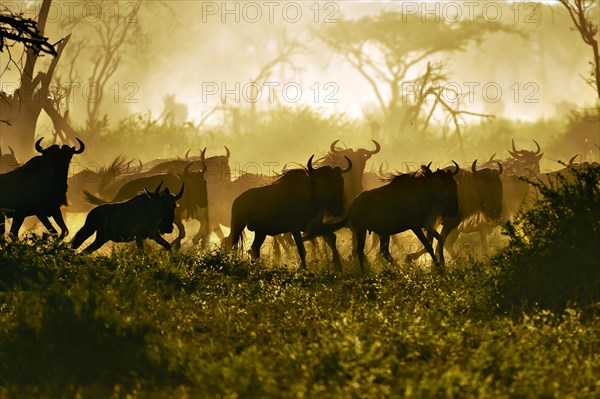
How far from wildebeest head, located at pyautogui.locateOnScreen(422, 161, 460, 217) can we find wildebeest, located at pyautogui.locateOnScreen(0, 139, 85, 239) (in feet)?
15.1

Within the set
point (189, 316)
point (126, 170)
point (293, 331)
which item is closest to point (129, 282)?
point (189, 316)

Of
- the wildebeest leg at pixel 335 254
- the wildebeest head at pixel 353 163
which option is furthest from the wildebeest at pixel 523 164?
the wildebeest leg at pixel 335 254

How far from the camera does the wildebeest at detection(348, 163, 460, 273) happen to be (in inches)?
491

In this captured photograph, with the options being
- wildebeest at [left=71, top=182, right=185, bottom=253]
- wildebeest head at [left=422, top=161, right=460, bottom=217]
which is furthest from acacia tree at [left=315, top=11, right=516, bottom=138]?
wildebeest at [left=71, top=182, right=185, bottom=253]

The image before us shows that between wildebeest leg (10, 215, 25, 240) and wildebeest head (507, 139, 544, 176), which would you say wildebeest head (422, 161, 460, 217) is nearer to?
wildebeest leg (10, 215, 25, 240)

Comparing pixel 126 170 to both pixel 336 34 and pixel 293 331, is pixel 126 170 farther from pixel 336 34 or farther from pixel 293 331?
pixel 336 34

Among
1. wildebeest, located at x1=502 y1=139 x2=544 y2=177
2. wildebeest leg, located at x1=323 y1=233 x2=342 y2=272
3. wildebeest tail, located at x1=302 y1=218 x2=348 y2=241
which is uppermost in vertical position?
wildebeest, located at x1=502 y1=139 x2=544 y2=177

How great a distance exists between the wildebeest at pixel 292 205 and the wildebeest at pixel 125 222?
3.63ft

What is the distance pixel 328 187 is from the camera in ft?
41.6

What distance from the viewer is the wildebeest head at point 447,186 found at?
42.1 feet

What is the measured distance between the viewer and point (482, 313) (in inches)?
344

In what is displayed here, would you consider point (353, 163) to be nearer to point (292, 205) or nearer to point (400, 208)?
point (400, 208)

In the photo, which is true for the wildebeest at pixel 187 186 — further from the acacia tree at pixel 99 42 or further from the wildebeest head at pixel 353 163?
the acacia tree at pixel 99 42

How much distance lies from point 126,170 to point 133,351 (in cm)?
1089
